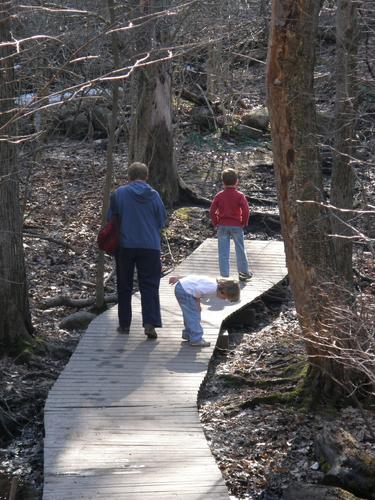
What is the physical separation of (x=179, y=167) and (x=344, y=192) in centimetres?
1027

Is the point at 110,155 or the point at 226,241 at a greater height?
the point at 110,155

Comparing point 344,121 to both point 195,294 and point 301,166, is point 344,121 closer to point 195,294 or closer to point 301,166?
point 301,166

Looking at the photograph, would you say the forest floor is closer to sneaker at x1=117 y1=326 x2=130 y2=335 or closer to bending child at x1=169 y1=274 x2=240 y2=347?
bending child at x1=169 y1=274 x2=240 y2=347

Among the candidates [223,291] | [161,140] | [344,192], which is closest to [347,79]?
[344,192]

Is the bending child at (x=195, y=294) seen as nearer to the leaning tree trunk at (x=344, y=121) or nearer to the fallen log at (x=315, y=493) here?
the leaning tree trunk at (x=344, y=121)

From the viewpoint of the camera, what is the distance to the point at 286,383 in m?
9.88

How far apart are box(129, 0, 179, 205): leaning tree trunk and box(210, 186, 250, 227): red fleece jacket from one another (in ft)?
11.5

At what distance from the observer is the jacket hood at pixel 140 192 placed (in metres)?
9.96

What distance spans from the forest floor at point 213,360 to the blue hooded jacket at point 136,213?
1.69m

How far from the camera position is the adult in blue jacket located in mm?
9977

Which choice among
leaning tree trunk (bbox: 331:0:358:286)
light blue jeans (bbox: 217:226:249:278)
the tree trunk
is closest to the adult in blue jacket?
the tree trunk

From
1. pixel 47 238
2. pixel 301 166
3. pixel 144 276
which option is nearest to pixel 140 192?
pixel 144 276

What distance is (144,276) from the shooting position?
10.1m

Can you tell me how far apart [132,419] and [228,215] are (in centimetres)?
497
